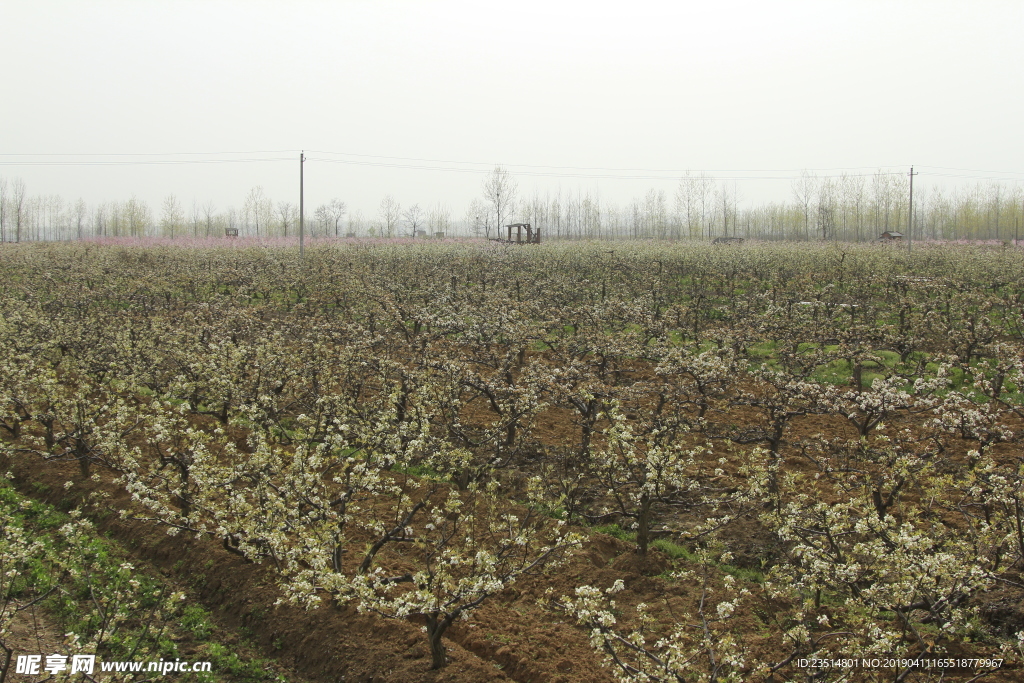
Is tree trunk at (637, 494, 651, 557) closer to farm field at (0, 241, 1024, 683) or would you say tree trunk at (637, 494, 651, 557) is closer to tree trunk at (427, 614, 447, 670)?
farm field at (0, 241, 1024, 683)

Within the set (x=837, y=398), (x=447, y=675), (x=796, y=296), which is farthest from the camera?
(x=796, y=296)

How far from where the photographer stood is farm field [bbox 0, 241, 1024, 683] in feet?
18.3

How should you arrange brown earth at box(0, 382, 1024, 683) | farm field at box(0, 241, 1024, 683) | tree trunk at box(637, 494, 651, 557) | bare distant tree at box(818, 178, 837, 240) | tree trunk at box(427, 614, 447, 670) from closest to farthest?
farm field at box(0, 241, 1024, 683), tree trunk at box(427, 614, 447, 670), brown earth at box(0, 382, 1024, 683), tree trunk at box(637, 494, 651, 557), bare distant tree at box(818, 178, 837, 240)

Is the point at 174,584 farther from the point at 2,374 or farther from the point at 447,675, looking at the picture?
the point at 2,374

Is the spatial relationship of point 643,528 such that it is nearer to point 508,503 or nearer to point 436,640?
point 508,503

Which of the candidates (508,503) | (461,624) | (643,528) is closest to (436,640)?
(461,624)

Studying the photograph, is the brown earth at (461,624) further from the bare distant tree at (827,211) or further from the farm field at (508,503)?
the bare distant tree at (827,211)

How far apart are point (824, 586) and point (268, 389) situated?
25.9 ft

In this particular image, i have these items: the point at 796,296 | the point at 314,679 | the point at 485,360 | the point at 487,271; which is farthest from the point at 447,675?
the point at 487,271

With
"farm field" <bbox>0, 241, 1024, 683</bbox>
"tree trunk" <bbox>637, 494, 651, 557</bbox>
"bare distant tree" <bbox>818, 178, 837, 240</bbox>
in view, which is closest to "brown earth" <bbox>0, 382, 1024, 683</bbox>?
"farm field" <bbox>0, 241, 1024, 683</bbox>

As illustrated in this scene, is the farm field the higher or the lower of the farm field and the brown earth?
the higher

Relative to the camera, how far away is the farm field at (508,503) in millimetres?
5590

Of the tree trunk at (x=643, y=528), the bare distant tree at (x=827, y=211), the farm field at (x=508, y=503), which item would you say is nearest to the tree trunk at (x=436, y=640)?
the farm field at (x=508, y=503)

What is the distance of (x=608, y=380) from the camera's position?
37.3 ft
